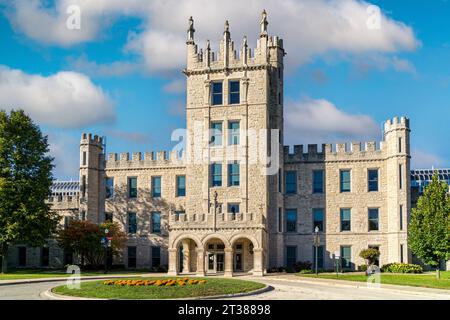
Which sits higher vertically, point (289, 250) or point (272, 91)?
point (272, 91)

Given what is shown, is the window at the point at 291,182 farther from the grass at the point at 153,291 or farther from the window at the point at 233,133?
the grass at the point at 153,291

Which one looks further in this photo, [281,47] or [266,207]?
[281,47]

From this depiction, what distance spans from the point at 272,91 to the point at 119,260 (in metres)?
20.6

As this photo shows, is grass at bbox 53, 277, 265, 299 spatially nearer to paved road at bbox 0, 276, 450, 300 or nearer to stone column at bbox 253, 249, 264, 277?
paved road at bbox 0, 276, 450, 300

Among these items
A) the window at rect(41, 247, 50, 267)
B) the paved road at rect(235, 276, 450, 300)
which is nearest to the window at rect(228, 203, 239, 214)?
the paved road at rect(235, 276, 450, 300)

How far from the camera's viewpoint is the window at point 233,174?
5322 centimetres

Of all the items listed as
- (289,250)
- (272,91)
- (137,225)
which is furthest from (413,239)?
(137,225)

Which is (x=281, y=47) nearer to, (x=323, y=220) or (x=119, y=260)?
(x=323, y=220)

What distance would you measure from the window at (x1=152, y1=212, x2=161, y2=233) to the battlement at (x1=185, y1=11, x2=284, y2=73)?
44.8 ft

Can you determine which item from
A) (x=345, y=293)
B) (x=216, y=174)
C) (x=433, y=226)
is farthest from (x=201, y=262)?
(x=345, y=293)

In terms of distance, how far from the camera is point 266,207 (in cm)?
5238

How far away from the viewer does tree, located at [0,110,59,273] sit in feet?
165

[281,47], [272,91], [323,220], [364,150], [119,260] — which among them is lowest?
[119,260]

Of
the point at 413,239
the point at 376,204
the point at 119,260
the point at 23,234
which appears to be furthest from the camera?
the point at 119,260
